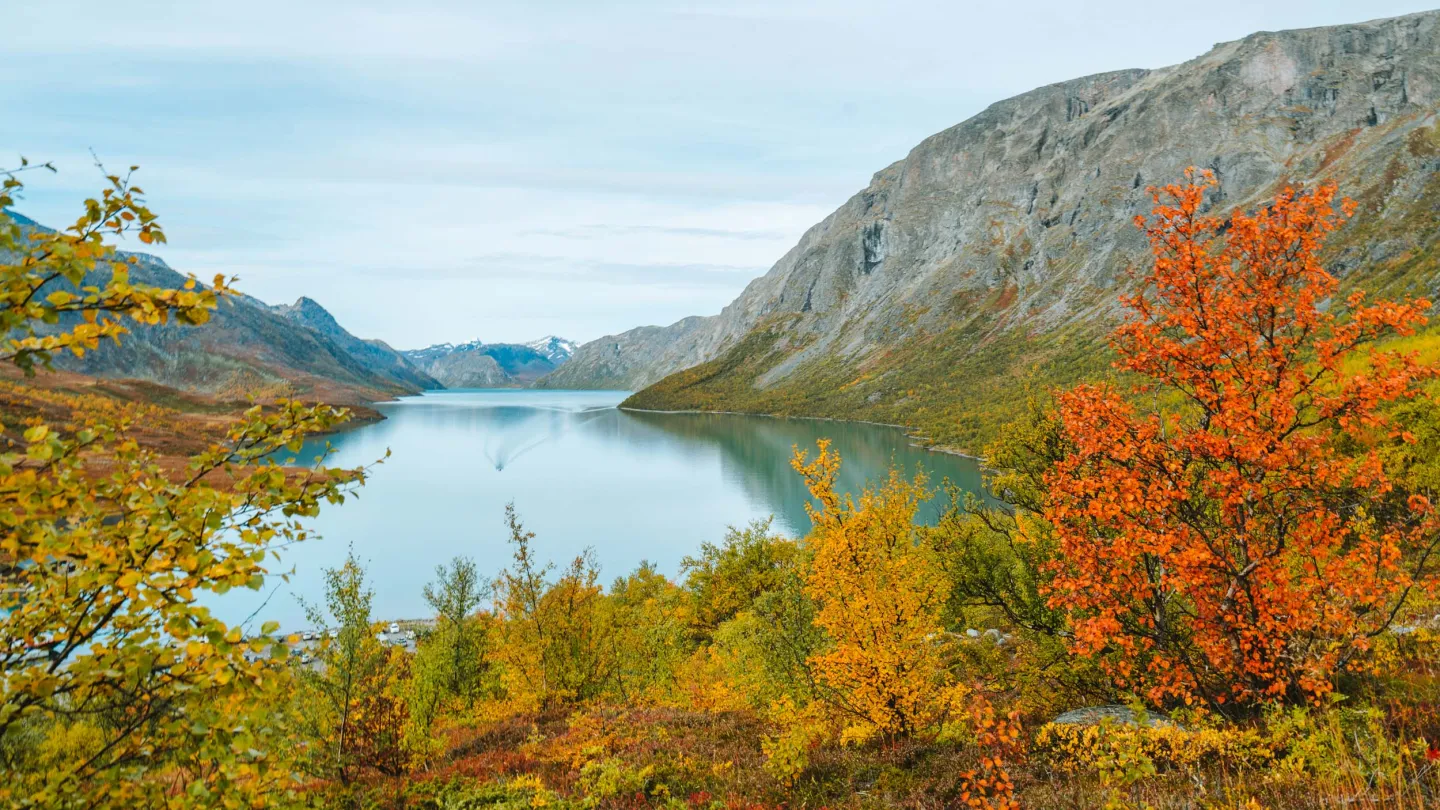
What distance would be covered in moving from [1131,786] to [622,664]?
19.4 metres

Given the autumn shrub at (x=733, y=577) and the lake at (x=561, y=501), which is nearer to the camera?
the autumn shrub at (x=733, y=577)

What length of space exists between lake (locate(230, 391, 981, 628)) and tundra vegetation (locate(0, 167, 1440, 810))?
1650 centimetres

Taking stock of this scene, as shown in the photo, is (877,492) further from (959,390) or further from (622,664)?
(959,390)

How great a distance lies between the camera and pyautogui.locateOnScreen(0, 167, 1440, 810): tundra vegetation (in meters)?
3.62

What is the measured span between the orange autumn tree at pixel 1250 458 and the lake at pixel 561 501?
2556cm

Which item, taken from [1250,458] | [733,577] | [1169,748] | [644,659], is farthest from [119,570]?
[733,577]

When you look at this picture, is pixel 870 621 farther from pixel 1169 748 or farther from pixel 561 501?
pixel 561 501

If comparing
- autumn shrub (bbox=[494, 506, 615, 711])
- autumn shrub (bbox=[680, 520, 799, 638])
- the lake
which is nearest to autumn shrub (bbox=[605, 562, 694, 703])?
autumn shrub (bbox=[494, 506, 615, 711])

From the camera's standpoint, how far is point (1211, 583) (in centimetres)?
973

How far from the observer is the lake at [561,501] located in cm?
6225

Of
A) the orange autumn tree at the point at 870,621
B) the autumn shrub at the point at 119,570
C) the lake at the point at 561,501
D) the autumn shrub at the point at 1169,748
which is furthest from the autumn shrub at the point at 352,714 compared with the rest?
the autumn shrub at the point at 1169,748

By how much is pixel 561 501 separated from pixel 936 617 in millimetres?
81851

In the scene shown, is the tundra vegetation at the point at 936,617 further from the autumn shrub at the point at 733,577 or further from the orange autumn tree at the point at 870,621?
the autumn shrub at the point at 733,577

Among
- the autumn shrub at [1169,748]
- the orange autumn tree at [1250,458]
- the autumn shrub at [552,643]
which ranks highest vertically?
the orange autumn tree at [1250,458]
